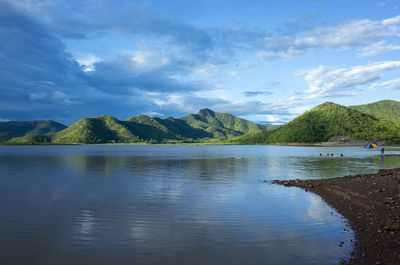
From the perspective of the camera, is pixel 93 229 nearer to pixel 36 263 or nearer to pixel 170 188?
pixel 36 263

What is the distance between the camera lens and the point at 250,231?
23.3 meters

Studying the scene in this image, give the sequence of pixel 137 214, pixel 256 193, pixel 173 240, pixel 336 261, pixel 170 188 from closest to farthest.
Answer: pixel 336 261, pixel 173 240, pixel 137 214, pixel 256 193, pixel 170 188

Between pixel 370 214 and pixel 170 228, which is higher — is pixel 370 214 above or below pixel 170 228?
above

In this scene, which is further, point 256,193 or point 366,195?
point 256,193

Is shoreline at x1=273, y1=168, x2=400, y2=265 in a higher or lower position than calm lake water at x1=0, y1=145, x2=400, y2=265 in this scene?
higher

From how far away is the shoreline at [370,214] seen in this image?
56.9 ft

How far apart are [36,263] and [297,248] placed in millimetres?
17226

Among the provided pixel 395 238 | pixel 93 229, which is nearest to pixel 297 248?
pixel 395 238

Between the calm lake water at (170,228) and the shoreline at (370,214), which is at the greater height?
the shoreline at (370,214)

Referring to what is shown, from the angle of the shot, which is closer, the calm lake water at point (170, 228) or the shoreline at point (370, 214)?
the shoreline at point (370, 214)

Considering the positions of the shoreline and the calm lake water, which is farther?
A: the calm lake water

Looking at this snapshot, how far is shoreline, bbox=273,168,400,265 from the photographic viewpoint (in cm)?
1734

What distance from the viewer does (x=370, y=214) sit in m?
26.2

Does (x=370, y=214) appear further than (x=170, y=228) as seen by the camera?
Yes
